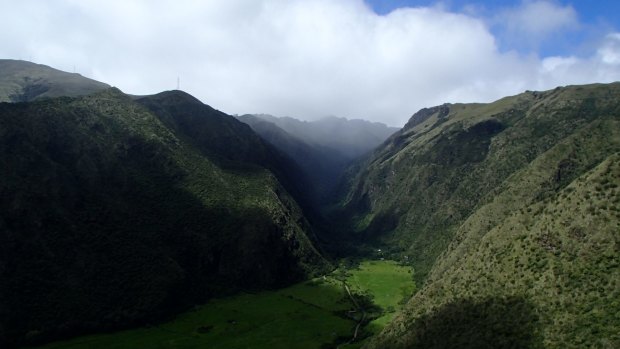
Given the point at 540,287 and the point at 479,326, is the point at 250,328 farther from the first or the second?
the point at 540,287

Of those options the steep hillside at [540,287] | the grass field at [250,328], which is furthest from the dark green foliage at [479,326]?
the grass field at [250,328]

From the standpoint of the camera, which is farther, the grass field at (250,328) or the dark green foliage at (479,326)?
the grass field at (250,328)

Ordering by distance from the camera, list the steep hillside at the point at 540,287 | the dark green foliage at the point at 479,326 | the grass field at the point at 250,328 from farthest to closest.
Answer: the grass field at the point at 250,328 → the dark green foliage at the point at 479,326 → the steep hillside at the point at 540,287

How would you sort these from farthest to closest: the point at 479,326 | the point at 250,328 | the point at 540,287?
the point at 250,328 < the point at 479,326 < the point at 540,287

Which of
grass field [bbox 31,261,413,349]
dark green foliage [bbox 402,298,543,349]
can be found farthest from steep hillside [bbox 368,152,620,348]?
grass field [bbox 31,261,413,349]

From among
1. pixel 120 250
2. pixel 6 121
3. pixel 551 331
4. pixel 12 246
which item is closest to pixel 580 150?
pixel 551 331

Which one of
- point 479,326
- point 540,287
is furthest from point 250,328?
point 540,287

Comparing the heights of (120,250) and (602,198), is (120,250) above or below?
below

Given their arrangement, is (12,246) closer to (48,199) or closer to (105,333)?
(48,199)

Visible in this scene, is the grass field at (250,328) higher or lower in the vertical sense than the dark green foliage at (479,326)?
lower

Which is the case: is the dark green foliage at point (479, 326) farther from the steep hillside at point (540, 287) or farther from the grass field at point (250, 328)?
the grass field at point (250, 328)

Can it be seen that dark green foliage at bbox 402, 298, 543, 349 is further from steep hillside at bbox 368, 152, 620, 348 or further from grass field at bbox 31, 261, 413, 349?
grass field at bbox 31, 261, 413, 349
